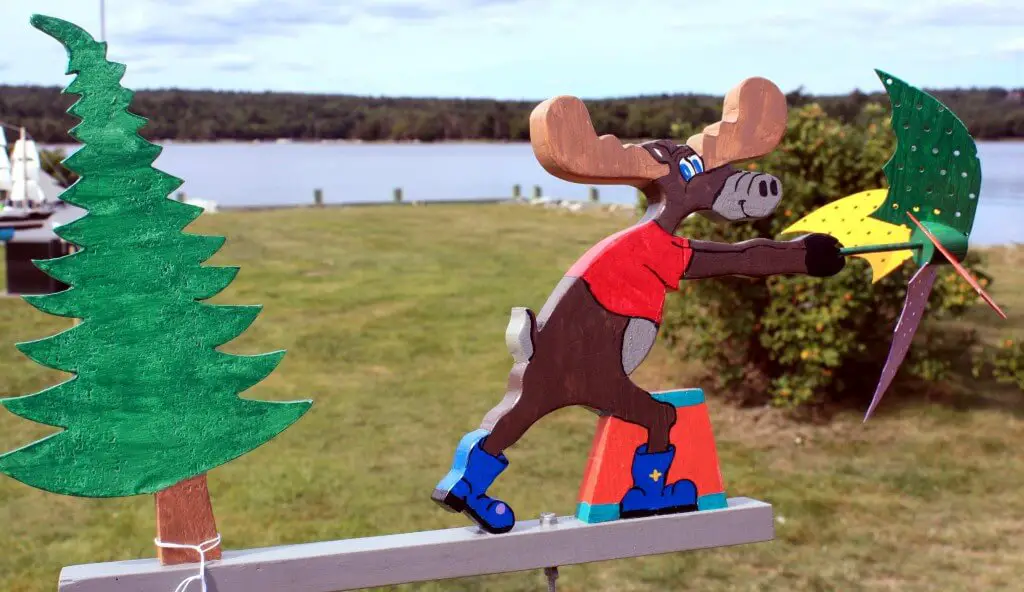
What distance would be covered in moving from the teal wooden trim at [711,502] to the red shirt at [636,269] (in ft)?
2.18

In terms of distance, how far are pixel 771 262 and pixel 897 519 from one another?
12.9 feet

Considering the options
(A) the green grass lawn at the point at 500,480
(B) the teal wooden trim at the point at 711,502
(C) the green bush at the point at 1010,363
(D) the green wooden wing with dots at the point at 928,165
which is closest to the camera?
(B) the teal wooden trim at the point at 711,502

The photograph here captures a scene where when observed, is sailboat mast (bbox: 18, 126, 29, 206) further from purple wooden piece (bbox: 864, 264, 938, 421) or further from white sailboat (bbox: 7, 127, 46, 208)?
purple wooden piece (bbox: 864, 264, 938, 421)

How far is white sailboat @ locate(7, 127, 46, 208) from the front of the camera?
1266cm

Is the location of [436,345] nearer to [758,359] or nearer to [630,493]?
[758,359]

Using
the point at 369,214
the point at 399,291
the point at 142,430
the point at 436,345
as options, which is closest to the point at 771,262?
the point at 142,430

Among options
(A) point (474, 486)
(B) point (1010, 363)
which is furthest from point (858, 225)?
(B) point (1010, 363)

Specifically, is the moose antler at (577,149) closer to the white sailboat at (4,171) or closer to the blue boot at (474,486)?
the blue boot at (474,486)

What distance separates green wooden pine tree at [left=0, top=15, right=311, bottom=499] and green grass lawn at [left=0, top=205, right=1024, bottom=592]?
10.5ft

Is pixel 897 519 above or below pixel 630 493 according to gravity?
below

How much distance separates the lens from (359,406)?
9.41 meters

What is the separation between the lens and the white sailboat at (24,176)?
41.5 ft

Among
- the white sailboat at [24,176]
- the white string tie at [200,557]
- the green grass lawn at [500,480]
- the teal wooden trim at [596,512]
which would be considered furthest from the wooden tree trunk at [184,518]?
the white sailboat at [24,176]

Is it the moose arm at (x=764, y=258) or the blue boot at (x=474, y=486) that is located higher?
the moose arm at (x=764, y=258)
